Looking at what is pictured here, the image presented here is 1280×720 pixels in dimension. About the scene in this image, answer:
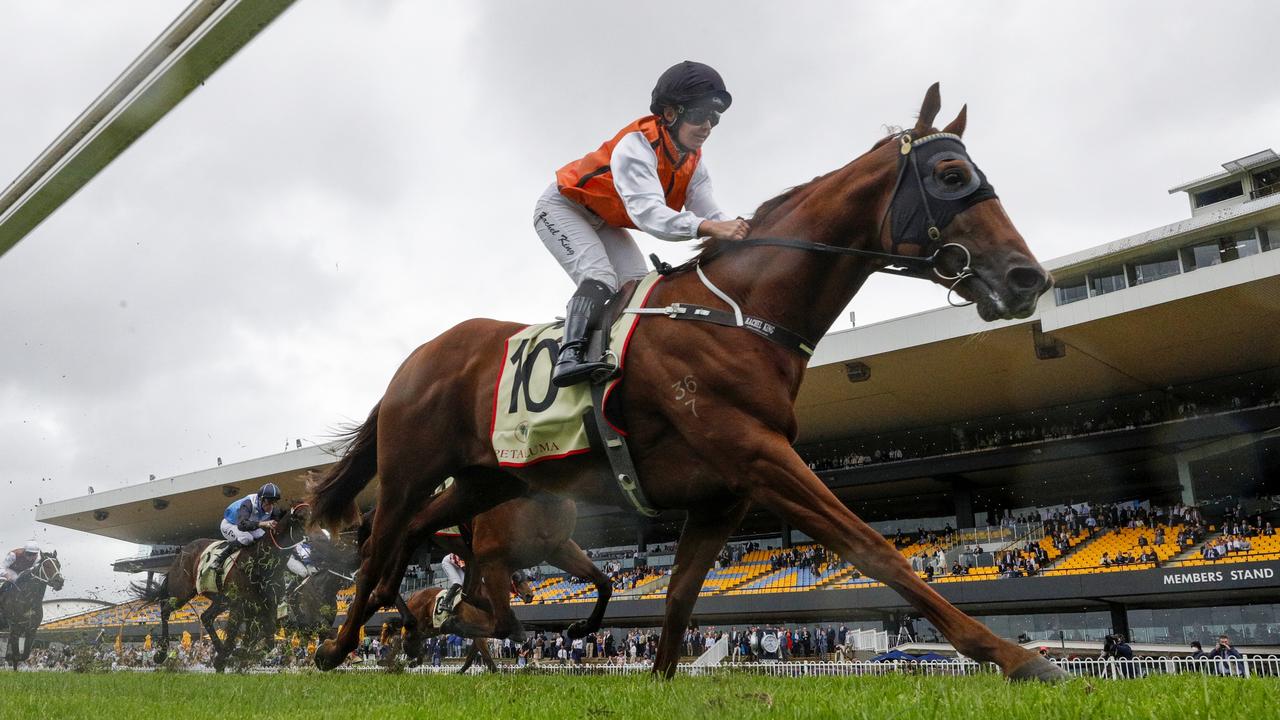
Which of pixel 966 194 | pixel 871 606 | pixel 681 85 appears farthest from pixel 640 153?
pixel 871 606

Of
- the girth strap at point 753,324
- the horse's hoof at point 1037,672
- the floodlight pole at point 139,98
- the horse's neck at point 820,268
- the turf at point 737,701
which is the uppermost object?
the horse's neck at point 820,268

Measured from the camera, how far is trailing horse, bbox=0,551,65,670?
13.8m

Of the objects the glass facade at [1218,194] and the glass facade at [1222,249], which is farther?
the glass facade at [1218,194]

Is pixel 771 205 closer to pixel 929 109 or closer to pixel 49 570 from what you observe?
pixel 929 109

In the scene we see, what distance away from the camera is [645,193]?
14.4 feet

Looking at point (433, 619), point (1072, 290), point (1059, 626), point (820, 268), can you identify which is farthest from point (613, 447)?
point (1059, 626)

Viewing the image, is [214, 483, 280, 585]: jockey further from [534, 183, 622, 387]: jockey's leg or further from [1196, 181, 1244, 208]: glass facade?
[1196, 181, 1244, 208]: glass facade

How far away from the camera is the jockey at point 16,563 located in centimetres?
1388

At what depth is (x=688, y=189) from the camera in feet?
16.7

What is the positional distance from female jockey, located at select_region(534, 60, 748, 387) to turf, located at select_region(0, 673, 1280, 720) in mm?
1551

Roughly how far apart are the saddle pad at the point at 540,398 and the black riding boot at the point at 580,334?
0.11 m

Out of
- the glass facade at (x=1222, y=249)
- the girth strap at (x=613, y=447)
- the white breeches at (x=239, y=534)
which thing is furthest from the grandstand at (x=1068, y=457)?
the girth strap at (x=613, y=447)

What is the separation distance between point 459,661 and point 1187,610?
713 inches

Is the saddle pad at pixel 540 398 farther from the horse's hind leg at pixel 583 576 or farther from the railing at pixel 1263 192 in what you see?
the railing at pixel 1263 192
